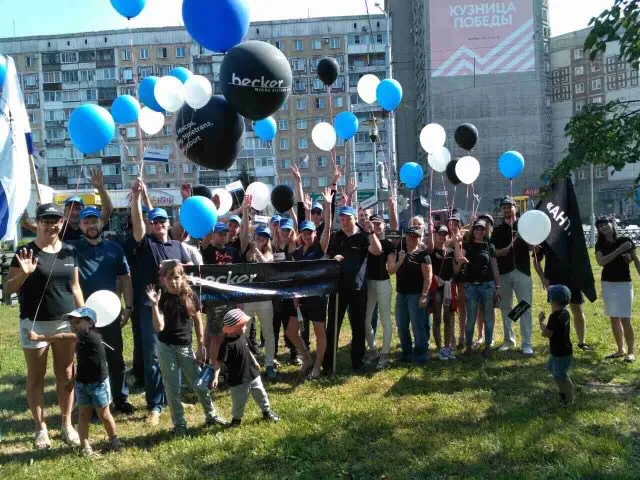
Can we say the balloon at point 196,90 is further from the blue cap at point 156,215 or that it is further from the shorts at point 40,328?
the shorts at point 40,328

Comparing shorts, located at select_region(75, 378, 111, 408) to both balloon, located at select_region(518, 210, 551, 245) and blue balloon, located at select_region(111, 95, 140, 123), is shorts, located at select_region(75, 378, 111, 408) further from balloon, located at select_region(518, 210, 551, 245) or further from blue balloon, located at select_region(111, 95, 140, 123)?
balloon, located at select_region(518, 210, 551, 245)

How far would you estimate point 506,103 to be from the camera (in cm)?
5303

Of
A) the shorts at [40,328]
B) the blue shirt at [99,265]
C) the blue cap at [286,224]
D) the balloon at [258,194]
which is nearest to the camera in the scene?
the shorts at [40,328]

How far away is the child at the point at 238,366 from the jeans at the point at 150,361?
27.4 inches

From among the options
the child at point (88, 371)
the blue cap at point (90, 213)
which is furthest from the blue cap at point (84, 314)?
the blue cap at point (90, 213)

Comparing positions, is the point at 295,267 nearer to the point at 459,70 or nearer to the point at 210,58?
the point at 459,70

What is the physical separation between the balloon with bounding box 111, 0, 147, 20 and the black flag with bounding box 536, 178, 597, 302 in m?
5.33

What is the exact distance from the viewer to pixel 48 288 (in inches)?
199

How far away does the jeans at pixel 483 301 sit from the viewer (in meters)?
7.65

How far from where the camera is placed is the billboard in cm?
5331

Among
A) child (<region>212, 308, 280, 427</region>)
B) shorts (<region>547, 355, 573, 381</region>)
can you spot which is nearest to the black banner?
child (<region>212, 308, 280, 427</region>)

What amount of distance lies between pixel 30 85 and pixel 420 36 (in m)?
40.1

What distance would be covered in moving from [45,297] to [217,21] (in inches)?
133

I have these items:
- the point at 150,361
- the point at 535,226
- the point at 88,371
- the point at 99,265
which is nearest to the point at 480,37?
the point at 535,226
